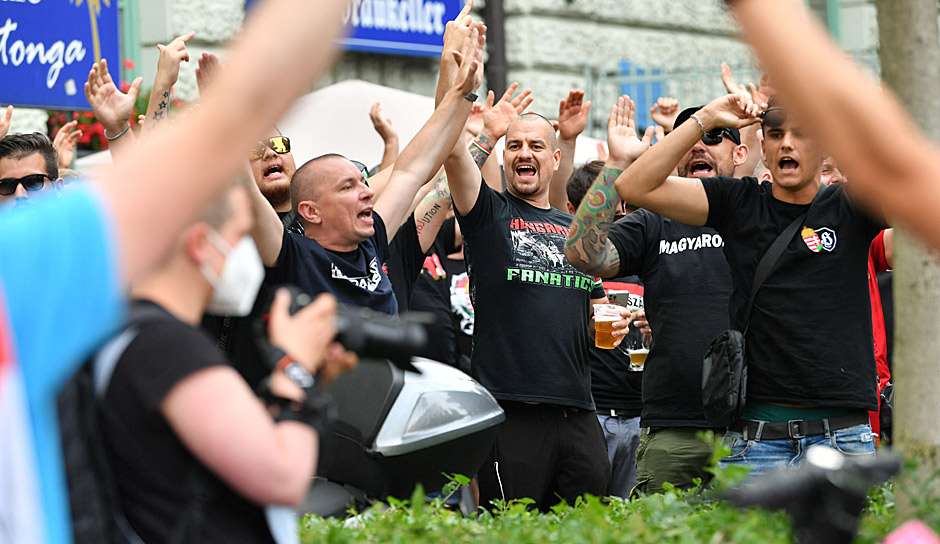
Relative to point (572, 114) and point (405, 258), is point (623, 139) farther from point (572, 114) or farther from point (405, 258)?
point (405, 258)

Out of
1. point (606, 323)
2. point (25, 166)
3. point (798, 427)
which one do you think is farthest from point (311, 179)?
point (798, 427)

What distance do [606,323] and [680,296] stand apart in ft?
1.84

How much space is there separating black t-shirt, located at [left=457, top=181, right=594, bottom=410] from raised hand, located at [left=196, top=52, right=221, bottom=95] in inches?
74.9

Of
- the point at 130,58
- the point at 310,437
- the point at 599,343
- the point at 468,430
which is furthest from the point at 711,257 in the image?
the point at 130,58

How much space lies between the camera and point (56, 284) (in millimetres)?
1798

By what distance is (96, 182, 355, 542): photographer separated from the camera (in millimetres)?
2486

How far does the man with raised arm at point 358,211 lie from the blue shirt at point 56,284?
11.5 ft

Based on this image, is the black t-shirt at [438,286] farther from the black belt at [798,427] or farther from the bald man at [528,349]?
the black belt at [798,427]

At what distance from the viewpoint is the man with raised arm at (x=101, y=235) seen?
180cm

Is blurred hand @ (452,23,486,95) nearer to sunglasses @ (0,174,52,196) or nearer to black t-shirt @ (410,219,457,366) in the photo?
sunglasses @ (0,174,52,196)

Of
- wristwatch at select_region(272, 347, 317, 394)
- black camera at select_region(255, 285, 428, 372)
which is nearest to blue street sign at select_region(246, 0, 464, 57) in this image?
black camera at select_region(255, 285, 428, 372)

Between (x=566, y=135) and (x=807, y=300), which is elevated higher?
(x=566, y=135)

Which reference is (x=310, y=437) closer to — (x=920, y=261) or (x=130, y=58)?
(x=920, y=261)

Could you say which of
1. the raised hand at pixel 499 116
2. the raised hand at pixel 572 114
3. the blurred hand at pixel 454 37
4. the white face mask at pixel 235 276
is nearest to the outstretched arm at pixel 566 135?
the raised hand at pixel 572 114
